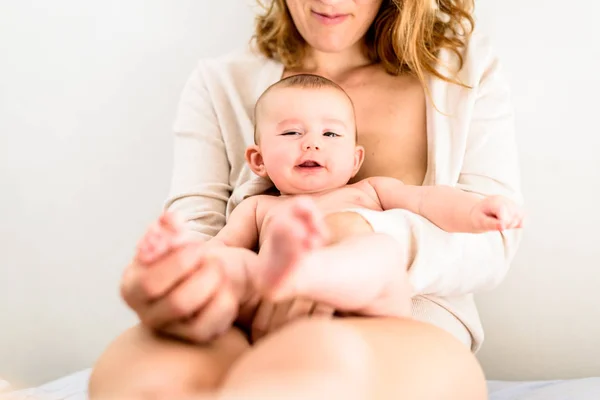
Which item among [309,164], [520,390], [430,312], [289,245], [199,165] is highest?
[289,245]

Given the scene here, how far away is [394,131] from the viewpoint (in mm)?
1427

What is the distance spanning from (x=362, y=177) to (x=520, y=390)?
563mm

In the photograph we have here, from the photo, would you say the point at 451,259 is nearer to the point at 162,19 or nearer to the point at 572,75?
the point at 572,75

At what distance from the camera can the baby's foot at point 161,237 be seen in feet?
2.69

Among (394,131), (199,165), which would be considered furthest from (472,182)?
(199,165)

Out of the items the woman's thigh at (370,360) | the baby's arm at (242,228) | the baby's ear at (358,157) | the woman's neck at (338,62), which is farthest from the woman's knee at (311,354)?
the woman's neck at (338,62)

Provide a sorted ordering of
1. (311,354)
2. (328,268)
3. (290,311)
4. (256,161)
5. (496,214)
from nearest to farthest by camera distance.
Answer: (311,354), (328,268), (290,311), (496,214), (256,161)

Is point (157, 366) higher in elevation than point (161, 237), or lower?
lower

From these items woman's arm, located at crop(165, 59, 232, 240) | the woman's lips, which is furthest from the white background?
the woman's lips

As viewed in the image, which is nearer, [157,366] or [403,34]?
[157,366]

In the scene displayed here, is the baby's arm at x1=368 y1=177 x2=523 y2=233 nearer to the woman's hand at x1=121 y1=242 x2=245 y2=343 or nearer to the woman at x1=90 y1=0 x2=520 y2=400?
the woman at x1=90 y1=0 x2=520 y2=400

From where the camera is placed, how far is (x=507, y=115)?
144 centimetres

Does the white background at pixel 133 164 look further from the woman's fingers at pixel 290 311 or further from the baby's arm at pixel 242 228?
the woman's fingers at pixel 290 311

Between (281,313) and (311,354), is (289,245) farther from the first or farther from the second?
(281,313)
